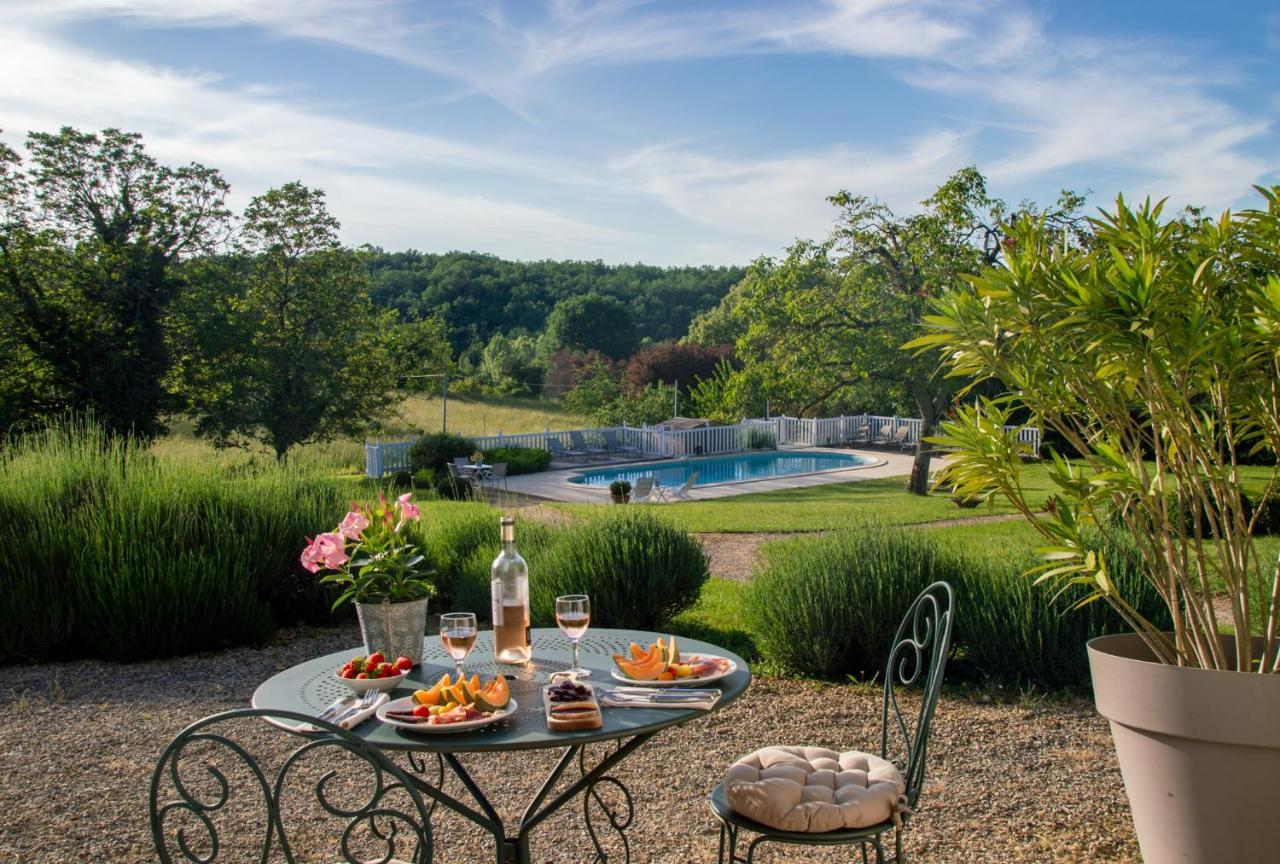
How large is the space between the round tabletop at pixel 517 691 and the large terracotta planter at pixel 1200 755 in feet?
3.12

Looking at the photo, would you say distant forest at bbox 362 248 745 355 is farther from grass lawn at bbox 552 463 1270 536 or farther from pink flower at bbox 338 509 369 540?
pink flower at bbox 338 509 369 540

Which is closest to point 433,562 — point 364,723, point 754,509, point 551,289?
point 364,723

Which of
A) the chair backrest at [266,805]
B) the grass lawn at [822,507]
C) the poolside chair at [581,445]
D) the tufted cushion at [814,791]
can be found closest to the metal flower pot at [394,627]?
the chair backrest at [266,805]

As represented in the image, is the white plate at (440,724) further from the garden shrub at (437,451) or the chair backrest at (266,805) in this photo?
the garden shrub at (437,451)

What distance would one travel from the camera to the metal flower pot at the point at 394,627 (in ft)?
7.50

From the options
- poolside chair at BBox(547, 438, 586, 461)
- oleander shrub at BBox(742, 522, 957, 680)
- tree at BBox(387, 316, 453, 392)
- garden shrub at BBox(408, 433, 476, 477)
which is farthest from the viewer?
tree at BBox(387, 316, 453, 392)

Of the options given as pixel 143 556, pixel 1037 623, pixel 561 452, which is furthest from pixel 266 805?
pixel 561 452

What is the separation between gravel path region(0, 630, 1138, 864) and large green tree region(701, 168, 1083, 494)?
10.2 meters

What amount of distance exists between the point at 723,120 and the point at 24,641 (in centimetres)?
666

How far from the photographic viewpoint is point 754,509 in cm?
1209

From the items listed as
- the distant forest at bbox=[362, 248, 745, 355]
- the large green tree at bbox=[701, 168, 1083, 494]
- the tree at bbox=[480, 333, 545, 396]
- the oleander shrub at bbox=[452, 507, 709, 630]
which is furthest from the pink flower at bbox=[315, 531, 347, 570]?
the distant forest at bbox=[362, 248, 745, 355]

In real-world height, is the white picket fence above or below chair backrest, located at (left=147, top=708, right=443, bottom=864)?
above

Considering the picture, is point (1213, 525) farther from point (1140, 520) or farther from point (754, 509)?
point (754, 509)

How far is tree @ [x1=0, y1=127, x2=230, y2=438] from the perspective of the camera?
1585 centimetres
